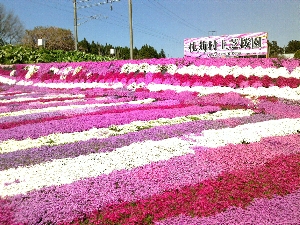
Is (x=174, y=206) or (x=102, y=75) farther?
(x=102, y=75)

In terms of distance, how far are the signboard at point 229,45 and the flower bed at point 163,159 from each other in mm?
21155

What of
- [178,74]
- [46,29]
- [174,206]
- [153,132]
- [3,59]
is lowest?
[174,206]

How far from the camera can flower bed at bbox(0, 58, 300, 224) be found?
5.32m

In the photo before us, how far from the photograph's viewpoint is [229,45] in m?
40.0

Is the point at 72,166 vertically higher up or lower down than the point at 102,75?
lower down

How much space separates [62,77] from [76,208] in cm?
2324

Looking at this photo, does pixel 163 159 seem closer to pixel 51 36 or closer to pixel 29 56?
pixel 29 56

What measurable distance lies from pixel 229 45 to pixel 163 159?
115ft

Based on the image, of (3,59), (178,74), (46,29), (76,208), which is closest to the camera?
(76,208)

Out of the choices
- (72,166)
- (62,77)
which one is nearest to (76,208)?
(72,166)

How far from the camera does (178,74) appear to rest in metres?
20.7

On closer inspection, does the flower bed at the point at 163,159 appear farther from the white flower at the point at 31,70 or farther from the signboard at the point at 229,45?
the signboard at the point at 229,45

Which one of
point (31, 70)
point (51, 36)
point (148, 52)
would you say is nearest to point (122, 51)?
point (148, 52)

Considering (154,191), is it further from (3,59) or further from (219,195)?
(3,59)
